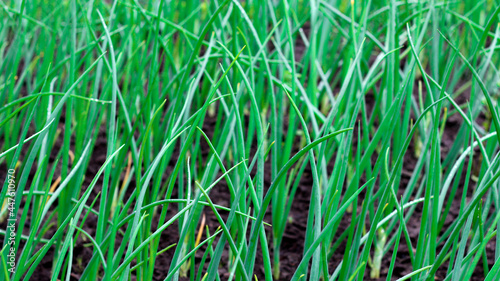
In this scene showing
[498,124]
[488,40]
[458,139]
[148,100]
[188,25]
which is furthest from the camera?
[488,40]

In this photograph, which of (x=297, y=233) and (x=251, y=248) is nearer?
(x=251, y=248)

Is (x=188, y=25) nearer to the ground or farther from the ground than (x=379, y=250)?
farther from the ground

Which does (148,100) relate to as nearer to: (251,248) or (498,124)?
(251,248)

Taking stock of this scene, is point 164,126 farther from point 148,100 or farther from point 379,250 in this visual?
point 379,250

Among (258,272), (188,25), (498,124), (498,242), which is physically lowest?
(258,272)

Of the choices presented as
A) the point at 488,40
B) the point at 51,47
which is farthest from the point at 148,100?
the point at 488,40

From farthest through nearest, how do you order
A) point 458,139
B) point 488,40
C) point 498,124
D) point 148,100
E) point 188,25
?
point 488,40
point 188,25
point 458,139
point 148,100
point 498,124
